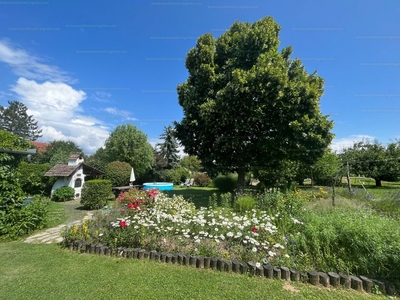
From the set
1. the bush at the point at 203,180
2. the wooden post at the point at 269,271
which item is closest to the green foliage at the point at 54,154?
the bush at the point at 203,180

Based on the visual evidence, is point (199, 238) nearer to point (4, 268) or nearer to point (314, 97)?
point (4, 268)

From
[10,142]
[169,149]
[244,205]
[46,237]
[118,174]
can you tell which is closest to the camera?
[46,237]

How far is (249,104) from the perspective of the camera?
805 cm

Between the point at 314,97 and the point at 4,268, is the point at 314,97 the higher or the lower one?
the higher one

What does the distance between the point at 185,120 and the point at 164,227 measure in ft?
22.0

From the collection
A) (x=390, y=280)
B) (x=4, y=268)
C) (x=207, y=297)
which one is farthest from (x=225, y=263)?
(x=4, y=268)

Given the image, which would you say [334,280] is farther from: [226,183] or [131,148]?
[131,148]

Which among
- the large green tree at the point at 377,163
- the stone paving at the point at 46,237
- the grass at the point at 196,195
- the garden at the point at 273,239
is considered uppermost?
the large green tree at the point at 377,163

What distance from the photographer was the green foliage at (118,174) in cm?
1550

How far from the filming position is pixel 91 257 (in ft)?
11.9

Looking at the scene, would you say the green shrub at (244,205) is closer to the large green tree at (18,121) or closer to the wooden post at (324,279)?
the wooden post at (324,279)

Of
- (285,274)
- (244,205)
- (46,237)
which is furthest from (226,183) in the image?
(285,274)

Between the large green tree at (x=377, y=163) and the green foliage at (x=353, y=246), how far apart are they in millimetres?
17766

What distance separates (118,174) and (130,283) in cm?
1423
